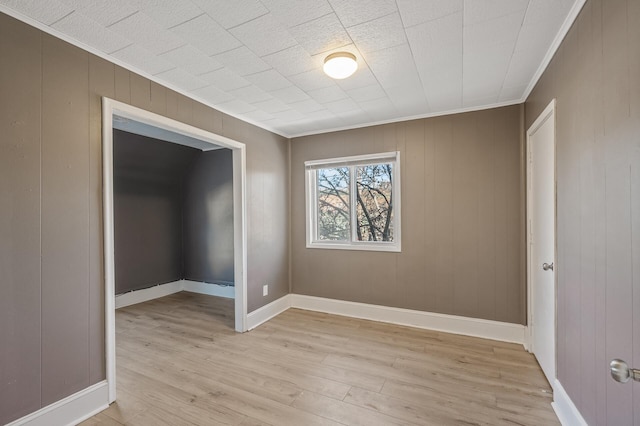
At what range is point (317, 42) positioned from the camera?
6.34ft

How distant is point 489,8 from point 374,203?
2.45 meters

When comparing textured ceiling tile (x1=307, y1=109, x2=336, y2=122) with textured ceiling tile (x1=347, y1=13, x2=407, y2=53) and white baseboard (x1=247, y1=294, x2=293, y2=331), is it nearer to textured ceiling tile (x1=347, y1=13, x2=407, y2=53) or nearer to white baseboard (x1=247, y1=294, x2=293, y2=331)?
textured ceiling tile (x1=347, y1=13, x2=407, y2=53)

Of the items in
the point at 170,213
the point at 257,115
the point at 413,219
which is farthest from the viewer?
the point at 170,213

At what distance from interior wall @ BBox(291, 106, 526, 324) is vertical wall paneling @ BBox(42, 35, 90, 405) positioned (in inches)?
109

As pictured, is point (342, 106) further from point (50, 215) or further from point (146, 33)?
point (50, 215)

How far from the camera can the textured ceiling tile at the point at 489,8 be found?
158 centimetres

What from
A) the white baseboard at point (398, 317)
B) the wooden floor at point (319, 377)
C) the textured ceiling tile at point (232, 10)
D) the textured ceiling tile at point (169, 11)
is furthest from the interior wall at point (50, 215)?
the white baseboard at point (398, 317)

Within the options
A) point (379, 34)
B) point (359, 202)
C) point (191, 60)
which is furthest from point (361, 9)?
point (359, 202)

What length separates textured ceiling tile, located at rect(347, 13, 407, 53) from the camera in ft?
5.68

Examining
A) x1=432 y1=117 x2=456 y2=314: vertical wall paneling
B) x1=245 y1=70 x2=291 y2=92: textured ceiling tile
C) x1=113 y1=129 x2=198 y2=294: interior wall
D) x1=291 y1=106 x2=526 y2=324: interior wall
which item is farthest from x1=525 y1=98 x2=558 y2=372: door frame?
x1=113 y1=129 x2=198 y2=294: interior wall

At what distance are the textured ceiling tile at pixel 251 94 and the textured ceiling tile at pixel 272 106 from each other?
0.08m

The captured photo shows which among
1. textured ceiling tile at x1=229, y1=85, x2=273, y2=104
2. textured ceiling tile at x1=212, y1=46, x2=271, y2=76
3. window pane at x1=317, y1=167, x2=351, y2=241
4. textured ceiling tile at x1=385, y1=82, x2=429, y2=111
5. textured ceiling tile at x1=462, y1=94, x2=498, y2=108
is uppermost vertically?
textured ceiling tile at x1=462, y1=94, x2=498, y2=108

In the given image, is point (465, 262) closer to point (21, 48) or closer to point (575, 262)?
point (575, 262)

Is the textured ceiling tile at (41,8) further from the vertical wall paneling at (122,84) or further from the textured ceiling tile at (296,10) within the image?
the textured ceiling tile at (296,10)
